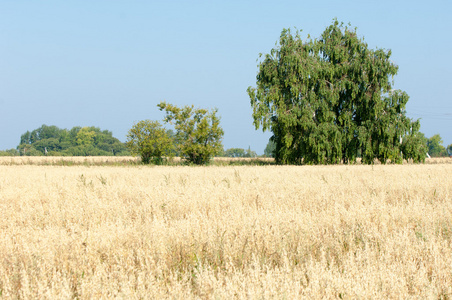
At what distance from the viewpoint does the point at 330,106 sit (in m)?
33.9

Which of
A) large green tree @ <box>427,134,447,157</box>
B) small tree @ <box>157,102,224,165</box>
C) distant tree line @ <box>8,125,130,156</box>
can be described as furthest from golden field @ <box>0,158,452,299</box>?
large green tree @ <box>427,134,447,157</box>

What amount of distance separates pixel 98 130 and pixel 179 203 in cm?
14356

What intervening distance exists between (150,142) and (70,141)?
108484mm

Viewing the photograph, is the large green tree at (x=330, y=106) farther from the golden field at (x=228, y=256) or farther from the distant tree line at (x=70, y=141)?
the distant tree line at (x=70, y=141)

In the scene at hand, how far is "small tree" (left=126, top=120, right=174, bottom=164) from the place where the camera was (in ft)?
111

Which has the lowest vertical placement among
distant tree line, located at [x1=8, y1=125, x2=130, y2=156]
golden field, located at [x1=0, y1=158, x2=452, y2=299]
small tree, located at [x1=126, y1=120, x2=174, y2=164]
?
golden field, located at [x1=0, y1=158, x2=452, y2=299]

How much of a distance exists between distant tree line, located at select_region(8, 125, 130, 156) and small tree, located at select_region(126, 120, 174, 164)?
257 feet

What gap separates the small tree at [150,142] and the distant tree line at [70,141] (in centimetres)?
7844

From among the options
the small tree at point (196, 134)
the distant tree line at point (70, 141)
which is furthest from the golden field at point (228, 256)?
the distant tree line at point (70, 141)

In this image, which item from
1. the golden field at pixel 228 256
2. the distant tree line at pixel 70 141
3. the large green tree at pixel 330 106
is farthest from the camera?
the distant tree line at pixel 70 141

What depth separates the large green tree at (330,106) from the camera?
32.2 m

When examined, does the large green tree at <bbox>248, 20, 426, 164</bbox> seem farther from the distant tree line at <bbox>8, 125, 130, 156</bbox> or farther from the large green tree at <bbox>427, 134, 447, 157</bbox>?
the large green tree at <bbox>427, 134, 447, 157</bbox>

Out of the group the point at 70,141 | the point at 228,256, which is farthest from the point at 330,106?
the point at 70,141

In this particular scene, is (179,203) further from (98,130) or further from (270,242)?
(98,130)
